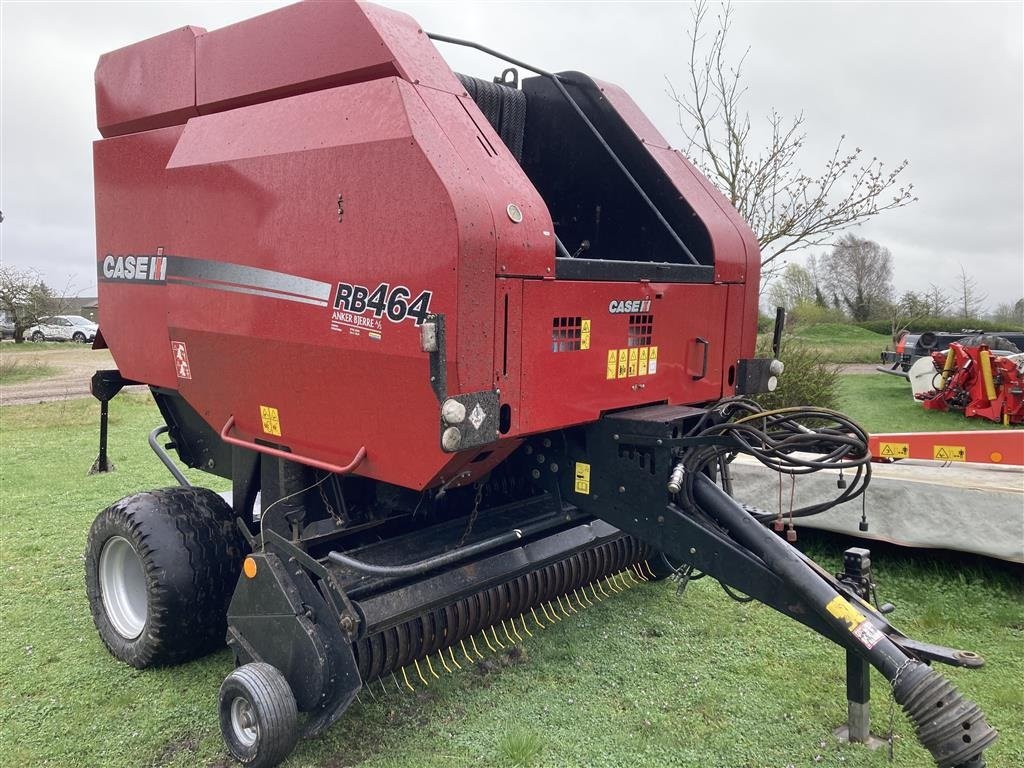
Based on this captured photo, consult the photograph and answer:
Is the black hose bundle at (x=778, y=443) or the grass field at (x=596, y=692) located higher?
the black hose bundle at (x=778, y=443)

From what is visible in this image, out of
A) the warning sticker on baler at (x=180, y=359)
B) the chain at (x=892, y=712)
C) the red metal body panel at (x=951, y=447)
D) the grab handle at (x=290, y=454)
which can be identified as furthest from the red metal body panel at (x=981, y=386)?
the warning sticker on baler at (x=180, y=359)

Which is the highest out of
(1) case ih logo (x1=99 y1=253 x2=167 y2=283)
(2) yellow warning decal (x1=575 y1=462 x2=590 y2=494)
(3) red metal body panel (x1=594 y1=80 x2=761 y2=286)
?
(3) red metal body panel (x1=594 y1=80 x2=761 y2=286)

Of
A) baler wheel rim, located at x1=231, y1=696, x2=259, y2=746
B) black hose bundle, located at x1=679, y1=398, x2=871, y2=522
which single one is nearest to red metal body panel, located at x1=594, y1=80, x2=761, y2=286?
black hose bundle, located at x1=679, y1=398, x2=871, y2=522

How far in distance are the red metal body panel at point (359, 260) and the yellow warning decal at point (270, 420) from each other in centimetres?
1

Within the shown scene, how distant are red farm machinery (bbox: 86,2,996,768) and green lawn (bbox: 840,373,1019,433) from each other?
6.85 meters

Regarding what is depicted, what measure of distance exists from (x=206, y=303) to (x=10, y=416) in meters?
8.76

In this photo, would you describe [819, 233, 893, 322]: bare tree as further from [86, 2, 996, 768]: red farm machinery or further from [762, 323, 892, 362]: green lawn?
[86, 2, 996, 768]: red farm machinery

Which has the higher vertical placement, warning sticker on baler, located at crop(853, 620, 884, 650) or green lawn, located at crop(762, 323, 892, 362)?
green lawn, located at crop(762, 323, 892, 362)

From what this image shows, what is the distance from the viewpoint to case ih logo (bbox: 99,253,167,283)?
3.28 metres

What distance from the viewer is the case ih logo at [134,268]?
10.8 ft

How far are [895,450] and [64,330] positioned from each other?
97.1 feet

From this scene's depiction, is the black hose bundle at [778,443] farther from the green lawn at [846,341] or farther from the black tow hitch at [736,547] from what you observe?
the green lawn at [846,341]

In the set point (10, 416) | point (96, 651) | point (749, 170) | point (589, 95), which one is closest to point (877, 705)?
point (589, 95)

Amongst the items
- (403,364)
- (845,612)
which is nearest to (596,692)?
(845,612)
